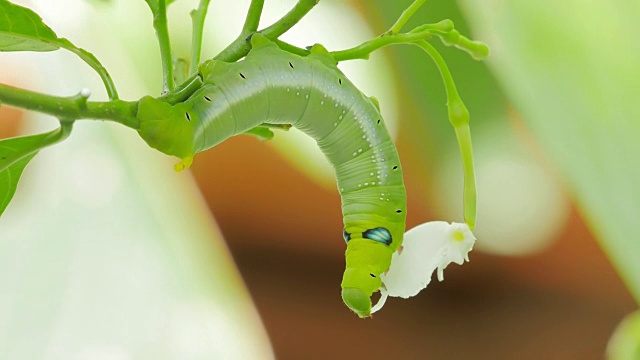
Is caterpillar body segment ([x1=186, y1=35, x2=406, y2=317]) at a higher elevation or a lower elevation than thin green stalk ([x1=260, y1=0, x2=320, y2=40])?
lower

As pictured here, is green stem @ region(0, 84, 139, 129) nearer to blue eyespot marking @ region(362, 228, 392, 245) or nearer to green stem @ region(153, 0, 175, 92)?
green stem @ region(153, 0, 175, 92)

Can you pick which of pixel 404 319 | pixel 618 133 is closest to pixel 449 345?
pixel 404 319

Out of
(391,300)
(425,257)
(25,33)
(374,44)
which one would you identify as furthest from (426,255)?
(391,300)

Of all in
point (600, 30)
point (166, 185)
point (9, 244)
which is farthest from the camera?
point (166, 185)

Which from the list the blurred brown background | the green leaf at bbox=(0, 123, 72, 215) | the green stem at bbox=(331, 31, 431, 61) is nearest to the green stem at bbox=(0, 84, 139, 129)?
the green leaf at bbox=(0, 123, 72, 215)

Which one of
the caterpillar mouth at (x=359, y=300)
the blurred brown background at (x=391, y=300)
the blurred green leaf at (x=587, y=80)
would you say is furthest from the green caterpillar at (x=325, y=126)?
the blurred brown background at (x=391, y=300)

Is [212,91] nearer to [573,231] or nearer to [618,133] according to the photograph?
[618,133]

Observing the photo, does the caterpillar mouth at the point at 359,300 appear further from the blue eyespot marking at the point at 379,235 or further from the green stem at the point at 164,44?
the green stem at the point at 164,44
